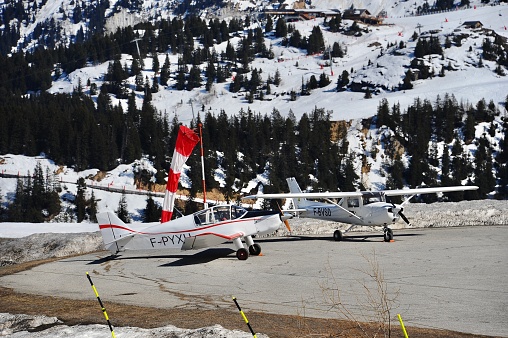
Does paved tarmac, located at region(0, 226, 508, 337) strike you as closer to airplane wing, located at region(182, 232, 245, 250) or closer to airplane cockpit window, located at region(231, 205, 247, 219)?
airplane wing, located at region(182, 232, 245, 250)

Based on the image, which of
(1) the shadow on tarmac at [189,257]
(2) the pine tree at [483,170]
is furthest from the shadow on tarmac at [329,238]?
(2) the pine tree at [483,170]

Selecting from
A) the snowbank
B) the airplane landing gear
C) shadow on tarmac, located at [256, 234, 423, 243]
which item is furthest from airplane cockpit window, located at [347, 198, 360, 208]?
the snowbank

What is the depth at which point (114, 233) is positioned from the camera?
19625 millimetres

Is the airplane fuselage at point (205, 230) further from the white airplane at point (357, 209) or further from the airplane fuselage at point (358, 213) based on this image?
the airplane fuselage at point (358, 213)

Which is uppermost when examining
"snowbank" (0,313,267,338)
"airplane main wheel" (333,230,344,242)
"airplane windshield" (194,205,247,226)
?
"snowbank" (0,313,267,338)

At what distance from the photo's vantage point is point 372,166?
265 ft

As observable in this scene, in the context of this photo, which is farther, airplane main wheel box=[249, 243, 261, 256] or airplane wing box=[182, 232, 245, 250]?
airplane main wheel box=[249, 243, 261, 256]

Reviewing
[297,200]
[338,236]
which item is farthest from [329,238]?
[297,200]

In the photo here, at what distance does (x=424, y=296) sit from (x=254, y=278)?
4.79 metres

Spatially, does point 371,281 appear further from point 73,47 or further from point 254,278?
point 73,47

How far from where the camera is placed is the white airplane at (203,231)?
1805 centimetres

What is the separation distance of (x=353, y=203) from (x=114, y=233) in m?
9.81

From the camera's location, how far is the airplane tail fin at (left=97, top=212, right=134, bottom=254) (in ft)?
64.0

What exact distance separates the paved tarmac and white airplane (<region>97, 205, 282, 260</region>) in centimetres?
58
